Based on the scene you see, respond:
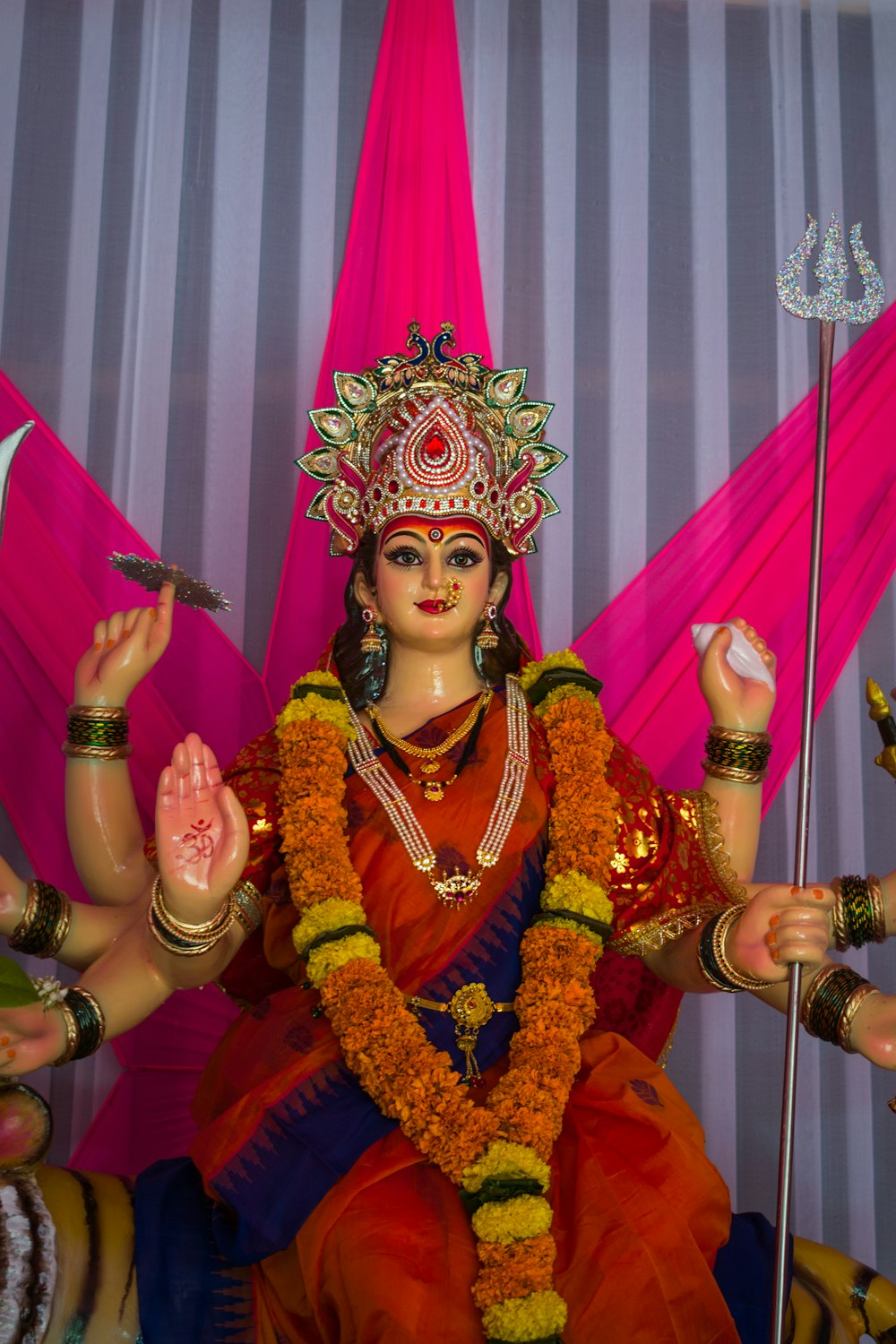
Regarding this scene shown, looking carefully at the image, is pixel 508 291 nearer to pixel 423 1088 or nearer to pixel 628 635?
pixel 628 635

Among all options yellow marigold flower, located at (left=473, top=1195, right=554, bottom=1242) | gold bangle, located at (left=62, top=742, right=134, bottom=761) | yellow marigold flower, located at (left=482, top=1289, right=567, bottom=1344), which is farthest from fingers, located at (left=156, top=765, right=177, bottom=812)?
yellow marigold flower, located at (left=482, top=1289, right=567, bottom=1344)

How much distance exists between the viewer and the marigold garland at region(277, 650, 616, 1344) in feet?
6.39

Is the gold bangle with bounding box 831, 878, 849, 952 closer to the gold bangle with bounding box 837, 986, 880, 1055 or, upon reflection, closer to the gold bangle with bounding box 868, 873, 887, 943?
the gold bangle with bounding box 868, 873, 887, 943

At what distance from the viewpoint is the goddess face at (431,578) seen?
8.43 ft

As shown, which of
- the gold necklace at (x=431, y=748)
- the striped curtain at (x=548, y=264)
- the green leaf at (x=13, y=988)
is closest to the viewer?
the green leaf at (x=13, y=988)

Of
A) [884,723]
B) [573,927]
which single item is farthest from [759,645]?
[573,927]

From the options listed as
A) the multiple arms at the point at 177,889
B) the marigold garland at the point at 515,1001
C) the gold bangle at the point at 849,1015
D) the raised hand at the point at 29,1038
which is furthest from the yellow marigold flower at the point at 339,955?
the gold bangle at the point at 849,1015

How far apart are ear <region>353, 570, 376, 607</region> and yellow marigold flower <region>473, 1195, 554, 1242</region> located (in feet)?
3.76

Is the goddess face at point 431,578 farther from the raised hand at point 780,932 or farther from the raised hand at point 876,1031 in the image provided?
the raised hand at point 876,1031

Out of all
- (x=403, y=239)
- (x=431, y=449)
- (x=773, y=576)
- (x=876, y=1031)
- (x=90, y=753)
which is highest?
(x=403, y=239)

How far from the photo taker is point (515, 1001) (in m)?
2.28

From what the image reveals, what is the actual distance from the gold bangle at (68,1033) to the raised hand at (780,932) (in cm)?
101

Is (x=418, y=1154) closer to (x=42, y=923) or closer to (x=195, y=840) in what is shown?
(x=195, y=840)

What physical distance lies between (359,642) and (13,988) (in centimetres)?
145
